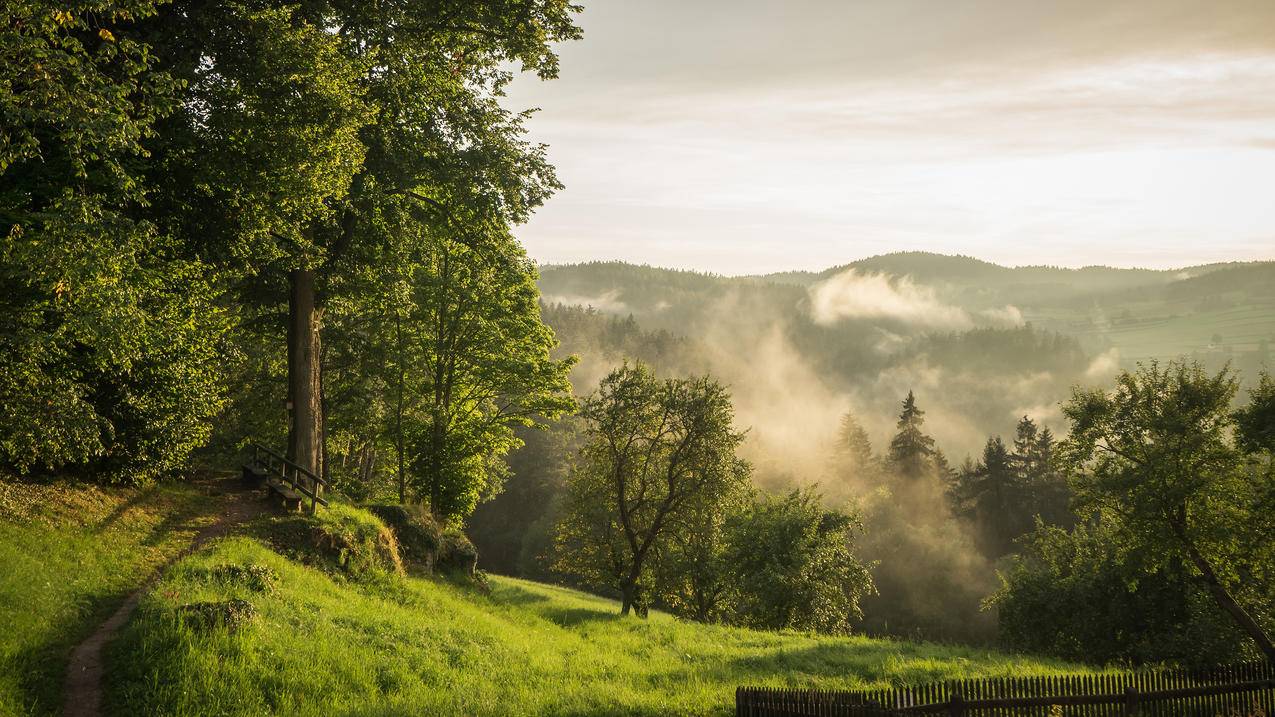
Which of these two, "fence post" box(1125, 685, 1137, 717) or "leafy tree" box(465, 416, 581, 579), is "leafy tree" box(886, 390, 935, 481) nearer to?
"leafy tree" box(465, 416, 581, 579)

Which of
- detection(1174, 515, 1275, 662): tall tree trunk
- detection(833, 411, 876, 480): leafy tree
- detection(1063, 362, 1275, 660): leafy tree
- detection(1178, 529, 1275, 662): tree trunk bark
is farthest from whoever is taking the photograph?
detection(833, 411, 876, 480): leafy tree

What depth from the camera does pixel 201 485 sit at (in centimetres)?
2311

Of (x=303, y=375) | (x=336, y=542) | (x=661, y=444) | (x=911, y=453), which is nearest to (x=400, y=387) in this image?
(x=303, y=375)

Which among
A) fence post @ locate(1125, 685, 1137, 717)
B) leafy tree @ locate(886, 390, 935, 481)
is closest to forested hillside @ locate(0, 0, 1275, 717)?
fence post @ locate(1125, 685, 1137, 717)

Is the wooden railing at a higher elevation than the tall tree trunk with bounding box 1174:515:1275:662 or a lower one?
higher

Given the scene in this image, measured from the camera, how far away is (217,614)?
40.3 feet

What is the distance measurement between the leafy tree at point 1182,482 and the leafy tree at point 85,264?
33.5 meters

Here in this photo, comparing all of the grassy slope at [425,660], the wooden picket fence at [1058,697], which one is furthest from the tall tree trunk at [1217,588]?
the wooden picket fence at [1058,697]

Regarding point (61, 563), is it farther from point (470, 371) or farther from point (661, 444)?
point (661, 444)

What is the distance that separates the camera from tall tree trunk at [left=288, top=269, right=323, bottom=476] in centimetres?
→ 2295

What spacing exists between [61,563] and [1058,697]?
18.8 meters

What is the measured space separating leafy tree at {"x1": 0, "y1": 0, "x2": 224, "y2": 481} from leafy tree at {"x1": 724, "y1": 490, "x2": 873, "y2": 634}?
94.8ft

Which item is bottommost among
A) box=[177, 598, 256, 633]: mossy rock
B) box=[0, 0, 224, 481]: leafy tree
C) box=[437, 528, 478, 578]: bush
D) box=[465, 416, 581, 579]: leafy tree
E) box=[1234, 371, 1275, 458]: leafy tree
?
box=[465, 416, 581, 579]: leafy tree

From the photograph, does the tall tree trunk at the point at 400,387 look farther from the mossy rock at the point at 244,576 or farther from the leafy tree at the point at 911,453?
the leafy tree at the point at 911,453
